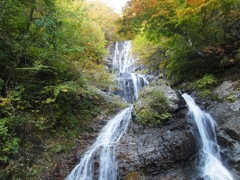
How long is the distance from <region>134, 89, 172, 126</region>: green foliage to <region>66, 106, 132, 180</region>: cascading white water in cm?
82

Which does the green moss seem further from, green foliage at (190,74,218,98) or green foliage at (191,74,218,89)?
green foliage at (191,74,218,89)

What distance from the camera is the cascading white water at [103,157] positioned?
460 cm

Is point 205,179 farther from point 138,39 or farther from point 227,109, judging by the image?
point 138,39

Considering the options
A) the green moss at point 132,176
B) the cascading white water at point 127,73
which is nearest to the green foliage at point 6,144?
the green moss at point 132,176

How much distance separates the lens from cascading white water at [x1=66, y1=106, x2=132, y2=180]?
15.1 ft

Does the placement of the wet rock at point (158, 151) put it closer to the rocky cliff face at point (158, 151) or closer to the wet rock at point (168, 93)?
the rocky cliff face at point (158, 151)

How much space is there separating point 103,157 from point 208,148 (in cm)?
376

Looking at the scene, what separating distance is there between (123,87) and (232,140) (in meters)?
7.54

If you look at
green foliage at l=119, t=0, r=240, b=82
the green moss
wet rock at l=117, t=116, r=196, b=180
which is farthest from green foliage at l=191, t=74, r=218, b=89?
the green moss

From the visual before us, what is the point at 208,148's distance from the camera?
213 inches

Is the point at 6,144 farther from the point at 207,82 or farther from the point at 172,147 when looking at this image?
the point at 207,82

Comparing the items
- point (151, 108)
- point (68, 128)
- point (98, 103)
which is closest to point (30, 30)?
point (68, 128)

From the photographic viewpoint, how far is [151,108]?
6090 millimetres

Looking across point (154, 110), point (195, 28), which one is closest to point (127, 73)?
point (195, 28)
